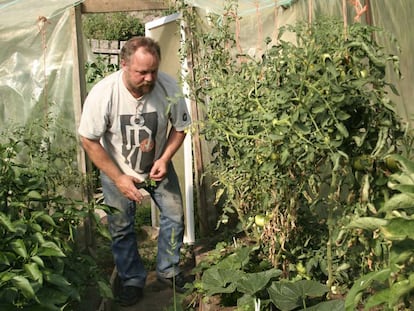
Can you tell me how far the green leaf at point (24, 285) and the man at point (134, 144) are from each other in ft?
6.67

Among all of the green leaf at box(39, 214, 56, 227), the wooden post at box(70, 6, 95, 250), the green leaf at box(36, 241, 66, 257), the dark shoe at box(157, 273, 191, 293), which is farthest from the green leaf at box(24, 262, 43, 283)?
the wooden post at box(70, 6, 95, 250)

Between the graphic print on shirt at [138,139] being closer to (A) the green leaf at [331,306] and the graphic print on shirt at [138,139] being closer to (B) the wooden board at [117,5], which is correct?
(B) the wooden board at [117,5]

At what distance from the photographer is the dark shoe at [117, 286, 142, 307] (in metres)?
5.26

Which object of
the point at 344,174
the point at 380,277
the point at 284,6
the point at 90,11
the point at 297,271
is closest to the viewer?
the point at 380,277

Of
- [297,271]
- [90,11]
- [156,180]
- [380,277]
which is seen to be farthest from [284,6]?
[380,277]

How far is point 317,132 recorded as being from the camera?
310 cm

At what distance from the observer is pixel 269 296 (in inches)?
149

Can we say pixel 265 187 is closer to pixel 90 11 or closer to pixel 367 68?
pixel 367 68

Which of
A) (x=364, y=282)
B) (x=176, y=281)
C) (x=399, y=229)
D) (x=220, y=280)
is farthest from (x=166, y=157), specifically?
(x=399, y=229)

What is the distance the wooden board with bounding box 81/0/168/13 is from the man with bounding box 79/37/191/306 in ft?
4.70

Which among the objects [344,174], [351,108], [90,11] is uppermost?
[90,11]

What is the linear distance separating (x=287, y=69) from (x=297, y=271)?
1.28 meters

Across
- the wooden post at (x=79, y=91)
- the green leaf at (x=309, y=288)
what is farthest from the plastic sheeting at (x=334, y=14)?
the green leaf at (x=309, y=288)

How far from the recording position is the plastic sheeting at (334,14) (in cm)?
552
